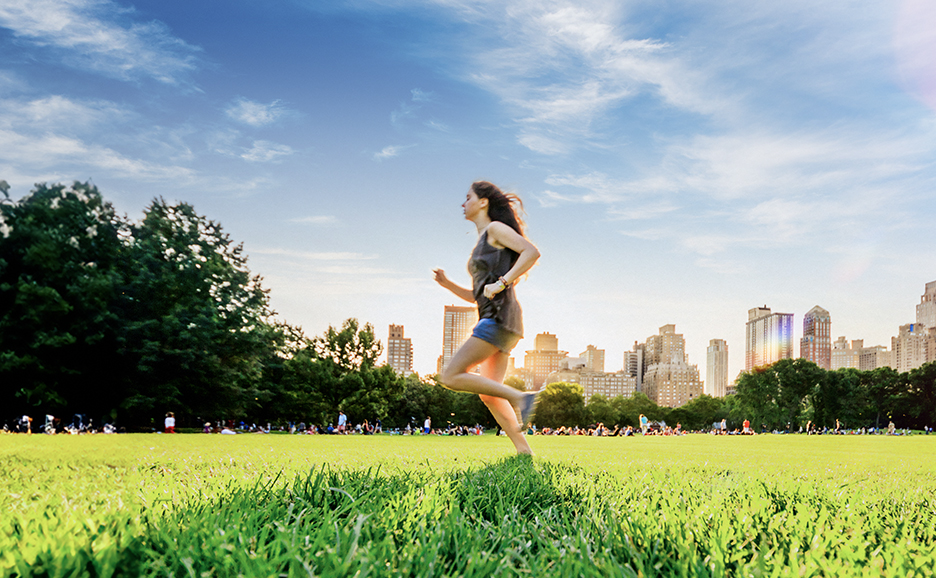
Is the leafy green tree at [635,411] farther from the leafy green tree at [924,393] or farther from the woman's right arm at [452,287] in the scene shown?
the woman's right arm at [452,287]

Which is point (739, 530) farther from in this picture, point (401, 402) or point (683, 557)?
point (401, 402)

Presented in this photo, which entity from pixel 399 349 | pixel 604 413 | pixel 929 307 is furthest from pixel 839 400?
pixel 929 307

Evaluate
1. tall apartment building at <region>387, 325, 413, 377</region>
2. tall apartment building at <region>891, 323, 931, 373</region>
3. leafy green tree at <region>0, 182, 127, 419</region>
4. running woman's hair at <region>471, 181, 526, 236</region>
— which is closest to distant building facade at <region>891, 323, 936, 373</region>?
tall apartment building at <region>891, 323, 931, 373</region>

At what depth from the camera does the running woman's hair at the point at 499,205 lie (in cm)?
484

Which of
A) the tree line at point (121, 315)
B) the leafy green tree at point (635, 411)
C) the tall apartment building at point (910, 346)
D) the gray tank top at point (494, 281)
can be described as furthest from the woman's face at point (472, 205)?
the tall apartment building at point (910, 346)

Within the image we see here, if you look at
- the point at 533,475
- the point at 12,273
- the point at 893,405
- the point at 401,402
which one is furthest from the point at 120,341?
the point at 893,405

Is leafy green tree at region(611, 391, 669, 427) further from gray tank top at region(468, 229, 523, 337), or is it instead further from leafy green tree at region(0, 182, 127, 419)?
gray tank top at region(468, 229, 523, 337)

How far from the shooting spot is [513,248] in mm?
4430

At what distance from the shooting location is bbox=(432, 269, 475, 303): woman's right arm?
16.5 ft

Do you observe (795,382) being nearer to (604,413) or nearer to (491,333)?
(604,413)

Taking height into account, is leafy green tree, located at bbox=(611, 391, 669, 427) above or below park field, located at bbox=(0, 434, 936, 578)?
below

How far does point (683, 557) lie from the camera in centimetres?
145

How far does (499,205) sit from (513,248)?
63 centimetres

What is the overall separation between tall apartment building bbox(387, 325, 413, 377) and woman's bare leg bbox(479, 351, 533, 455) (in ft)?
571
